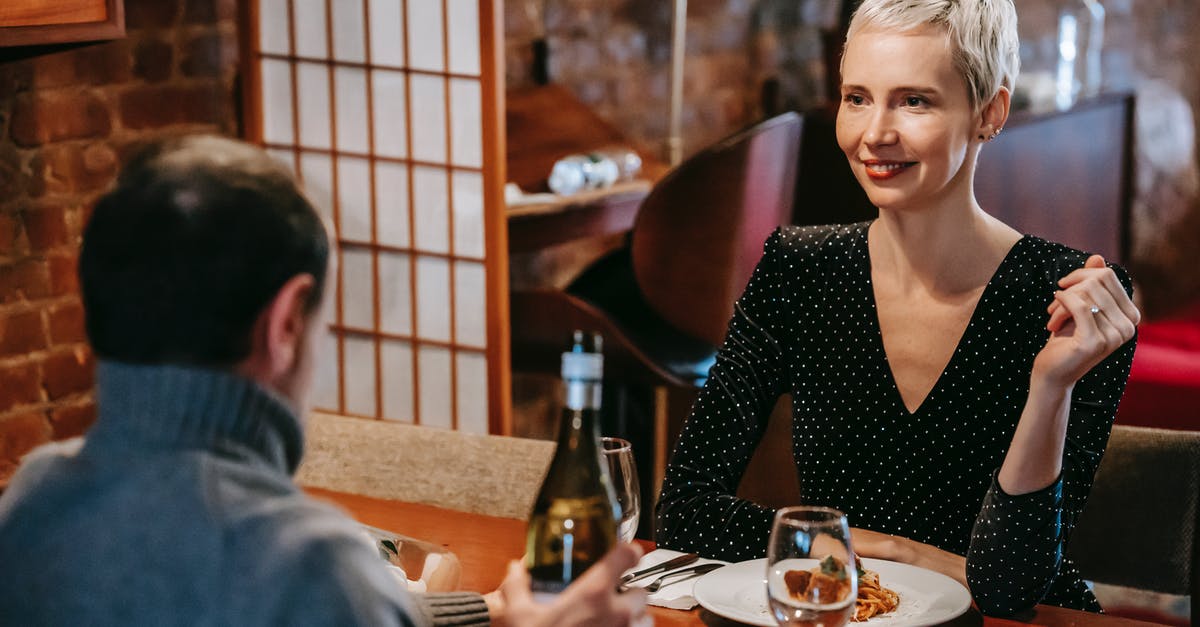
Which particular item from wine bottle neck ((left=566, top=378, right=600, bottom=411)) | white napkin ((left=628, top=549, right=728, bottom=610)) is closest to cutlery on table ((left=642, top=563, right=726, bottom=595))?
A: white napkin ((left=628, top=549, right=728, bottom=610))

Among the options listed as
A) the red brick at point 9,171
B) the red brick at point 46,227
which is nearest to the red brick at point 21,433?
the red brick at point 46,227

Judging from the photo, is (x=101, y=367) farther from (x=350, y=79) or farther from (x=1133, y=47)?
(x=1133, y=47)

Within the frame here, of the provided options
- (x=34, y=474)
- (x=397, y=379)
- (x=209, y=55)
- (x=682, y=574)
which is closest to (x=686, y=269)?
(x=397, y=379)

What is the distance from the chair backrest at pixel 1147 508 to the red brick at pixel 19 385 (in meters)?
2.22

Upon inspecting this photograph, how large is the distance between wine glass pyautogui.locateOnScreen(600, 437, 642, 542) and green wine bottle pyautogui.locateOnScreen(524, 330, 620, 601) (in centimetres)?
18

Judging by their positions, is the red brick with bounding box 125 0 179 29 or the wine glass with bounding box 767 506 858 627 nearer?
the wine glass with bounding box 767 506 858 627

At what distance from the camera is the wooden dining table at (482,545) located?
4.78 feet

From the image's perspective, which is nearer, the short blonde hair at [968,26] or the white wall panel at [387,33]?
the short blonde hair at [968,26]

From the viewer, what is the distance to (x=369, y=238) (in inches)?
135

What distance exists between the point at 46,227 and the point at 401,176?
30.9 inches

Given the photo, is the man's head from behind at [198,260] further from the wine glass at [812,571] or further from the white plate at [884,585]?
the white plate at [884,585]

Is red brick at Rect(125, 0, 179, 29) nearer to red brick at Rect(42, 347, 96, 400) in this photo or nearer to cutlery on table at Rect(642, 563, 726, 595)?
red brick at Rect(42, 347, 96, 400)

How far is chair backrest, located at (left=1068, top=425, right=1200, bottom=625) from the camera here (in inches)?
73.4

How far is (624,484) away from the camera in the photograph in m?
1.56
